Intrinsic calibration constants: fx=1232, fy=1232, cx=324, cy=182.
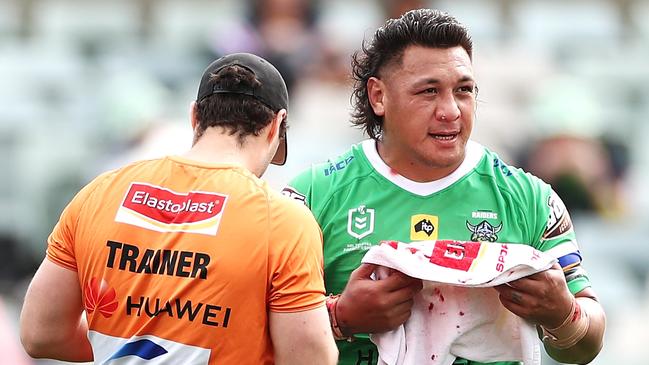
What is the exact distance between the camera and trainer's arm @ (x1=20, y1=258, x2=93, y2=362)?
3613 millimetres

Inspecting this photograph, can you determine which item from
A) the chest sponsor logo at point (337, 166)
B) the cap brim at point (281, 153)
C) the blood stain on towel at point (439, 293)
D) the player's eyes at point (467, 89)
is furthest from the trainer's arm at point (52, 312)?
the player's eyes at point (467, 89)

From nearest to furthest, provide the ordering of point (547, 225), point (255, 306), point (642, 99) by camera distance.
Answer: point (255, 306) < point (547, 225) < point (642, 99)

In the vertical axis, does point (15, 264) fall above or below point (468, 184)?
below

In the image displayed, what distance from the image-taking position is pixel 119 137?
28.8ft

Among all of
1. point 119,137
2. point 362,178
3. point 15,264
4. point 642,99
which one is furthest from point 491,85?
point 362,178

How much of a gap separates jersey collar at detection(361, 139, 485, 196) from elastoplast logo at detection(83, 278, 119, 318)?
1.09 meters

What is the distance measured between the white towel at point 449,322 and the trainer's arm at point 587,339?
15cm

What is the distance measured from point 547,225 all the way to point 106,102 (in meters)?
6.02

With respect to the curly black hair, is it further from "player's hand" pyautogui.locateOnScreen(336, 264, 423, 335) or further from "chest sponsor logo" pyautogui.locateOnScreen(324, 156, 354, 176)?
"player's hand" pyautogui.locateOnScreen(336, 264, 423, 335)

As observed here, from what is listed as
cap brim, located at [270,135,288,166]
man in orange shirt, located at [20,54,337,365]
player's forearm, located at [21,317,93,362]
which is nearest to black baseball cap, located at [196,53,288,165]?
man in orange shirt, located at [20,54,337,365]

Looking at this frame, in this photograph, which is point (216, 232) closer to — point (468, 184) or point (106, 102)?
point (468, 184)

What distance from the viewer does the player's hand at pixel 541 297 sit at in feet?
11.9

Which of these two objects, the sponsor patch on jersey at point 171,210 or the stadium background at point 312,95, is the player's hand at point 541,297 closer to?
the sponsor patch on jersey at point 171,210

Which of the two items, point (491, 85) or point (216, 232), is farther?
point (491, 85)
